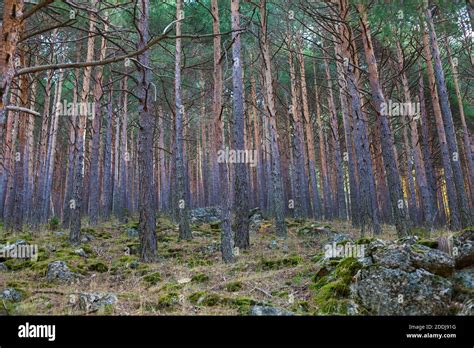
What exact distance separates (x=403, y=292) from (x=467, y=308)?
69 cm

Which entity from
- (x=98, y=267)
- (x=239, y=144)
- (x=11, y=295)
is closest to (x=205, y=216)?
(x=239, y=144)

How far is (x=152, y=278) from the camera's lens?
6.79 m

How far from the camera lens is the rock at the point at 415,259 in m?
4.44

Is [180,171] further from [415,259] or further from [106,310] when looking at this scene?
[415,259]

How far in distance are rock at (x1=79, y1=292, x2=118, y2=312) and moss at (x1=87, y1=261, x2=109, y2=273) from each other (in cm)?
300

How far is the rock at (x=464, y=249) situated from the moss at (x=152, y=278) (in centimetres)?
522

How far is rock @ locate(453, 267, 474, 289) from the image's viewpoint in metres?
4.21

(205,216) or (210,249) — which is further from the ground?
(205,216)

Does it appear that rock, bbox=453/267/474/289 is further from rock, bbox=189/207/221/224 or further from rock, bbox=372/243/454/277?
rock, bbox=189/207/221/224

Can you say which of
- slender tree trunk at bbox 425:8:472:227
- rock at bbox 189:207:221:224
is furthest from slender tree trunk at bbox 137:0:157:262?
slender tree trunk at bbox 425:8:472:227

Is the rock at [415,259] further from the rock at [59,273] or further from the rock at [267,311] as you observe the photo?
the rock at [59,273]

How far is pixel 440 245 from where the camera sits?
492 centimetres
